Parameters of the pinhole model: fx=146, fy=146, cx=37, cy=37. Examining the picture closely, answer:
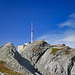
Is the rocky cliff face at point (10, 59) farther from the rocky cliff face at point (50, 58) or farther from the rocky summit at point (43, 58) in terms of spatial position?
the rocky cliff face at point (50, 58)

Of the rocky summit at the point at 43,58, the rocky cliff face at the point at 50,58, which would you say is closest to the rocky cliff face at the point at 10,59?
the rocky summit at the point at 43,58

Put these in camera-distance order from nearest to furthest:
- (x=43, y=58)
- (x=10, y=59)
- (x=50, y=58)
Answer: (x=10, y=59) < (x=50, y=58) < (x=43, y=58)

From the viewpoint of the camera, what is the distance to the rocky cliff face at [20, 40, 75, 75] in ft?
289

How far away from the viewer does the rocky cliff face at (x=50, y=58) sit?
87938mm

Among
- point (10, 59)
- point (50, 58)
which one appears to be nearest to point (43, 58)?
point (50, 58)

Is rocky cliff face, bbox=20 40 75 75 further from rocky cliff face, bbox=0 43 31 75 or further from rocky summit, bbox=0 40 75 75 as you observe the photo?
rocky cliff face, bbox=0 43 31 75

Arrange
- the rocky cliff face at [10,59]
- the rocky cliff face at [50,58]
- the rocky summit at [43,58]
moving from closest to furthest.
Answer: the rocky cliff face at [10,59]
the rocky summit at [43,58]
the rocky cliff face at [50,58]

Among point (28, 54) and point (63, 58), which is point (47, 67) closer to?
point (63, 58)

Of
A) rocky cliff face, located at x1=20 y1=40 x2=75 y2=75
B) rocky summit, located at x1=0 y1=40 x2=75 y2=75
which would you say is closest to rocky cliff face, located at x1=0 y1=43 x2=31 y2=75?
rocky summit, located at x1=0 y1=40 x2=75 y2=75

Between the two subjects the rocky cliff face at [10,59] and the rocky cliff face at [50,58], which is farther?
the rocky cliff face at [50,58]

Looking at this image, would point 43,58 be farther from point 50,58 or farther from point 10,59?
point 10,59

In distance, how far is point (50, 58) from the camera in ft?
315

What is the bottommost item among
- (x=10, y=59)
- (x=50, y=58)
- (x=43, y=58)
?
(x=10, y=59)

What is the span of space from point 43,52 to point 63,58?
62.0 ft
